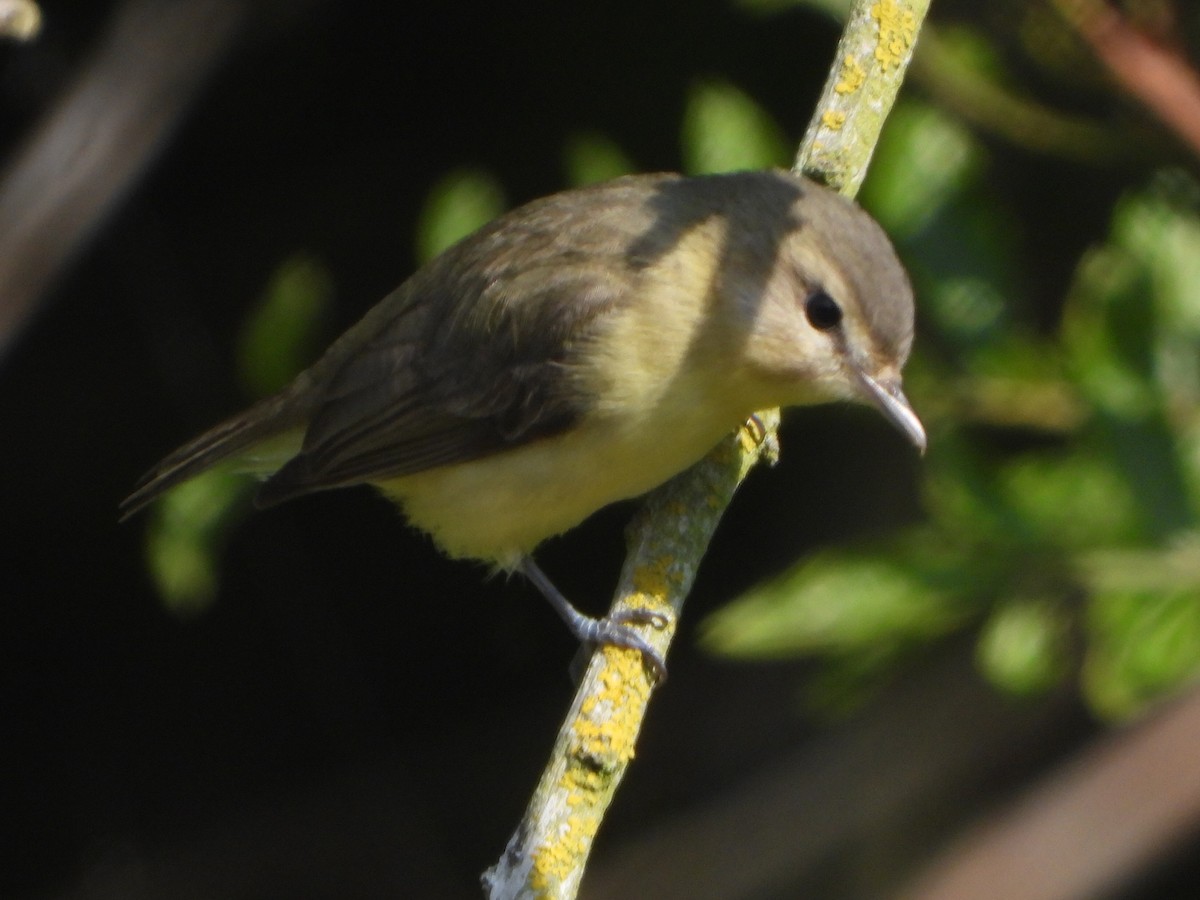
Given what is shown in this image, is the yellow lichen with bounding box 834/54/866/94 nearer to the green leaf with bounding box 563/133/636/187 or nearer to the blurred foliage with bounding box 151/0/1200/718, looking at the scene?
the blurred foliage with bounding box 151/0/1200/718

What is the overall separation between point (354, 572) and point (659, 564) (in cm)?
259

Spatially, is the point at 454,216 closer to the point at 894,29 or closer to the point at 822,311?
the point at 822,311

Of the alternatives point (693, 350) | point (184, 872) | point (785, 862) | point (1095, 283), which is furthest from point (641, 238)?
point (184, 872)

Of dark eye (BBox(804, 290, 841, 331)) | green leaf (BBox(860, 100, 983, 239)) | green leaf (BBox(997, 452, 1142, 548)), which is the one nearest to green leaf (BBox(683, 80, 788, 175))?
green leaf (BBox(860, 100, 983, 239))

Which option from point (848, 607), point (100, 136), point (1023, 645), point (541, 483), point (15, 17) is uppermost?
point (15, 17)

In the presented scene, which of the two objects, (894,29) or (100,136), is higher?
(100,136)

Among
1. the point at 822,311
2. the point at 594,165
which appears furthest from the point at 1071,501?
the point at 594,165

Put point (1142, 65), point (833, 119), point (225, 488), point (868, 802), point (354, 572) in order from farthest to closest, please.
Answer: point (354, 572) < point (868, 802) < point (225, 488) < point (833, 119) < point (1142, 65)

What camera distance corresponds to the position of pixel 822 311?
3279 millimetres

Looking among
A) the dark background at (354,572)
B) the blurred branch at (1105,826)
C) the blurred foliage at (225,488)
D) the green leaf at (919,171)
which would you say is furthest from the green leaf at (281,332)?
the blurred branch at (1105,826)

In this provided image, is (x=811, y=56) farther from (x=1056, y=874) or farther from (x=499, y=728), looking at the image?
(x=1056, y=874)

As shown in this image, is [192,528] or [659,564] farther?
[192,528]

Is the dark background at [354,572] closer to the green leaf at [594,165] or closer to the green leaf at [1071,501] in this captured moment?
the green leaf at [594,165]

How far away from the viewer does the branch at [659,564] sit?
96.7 inches
